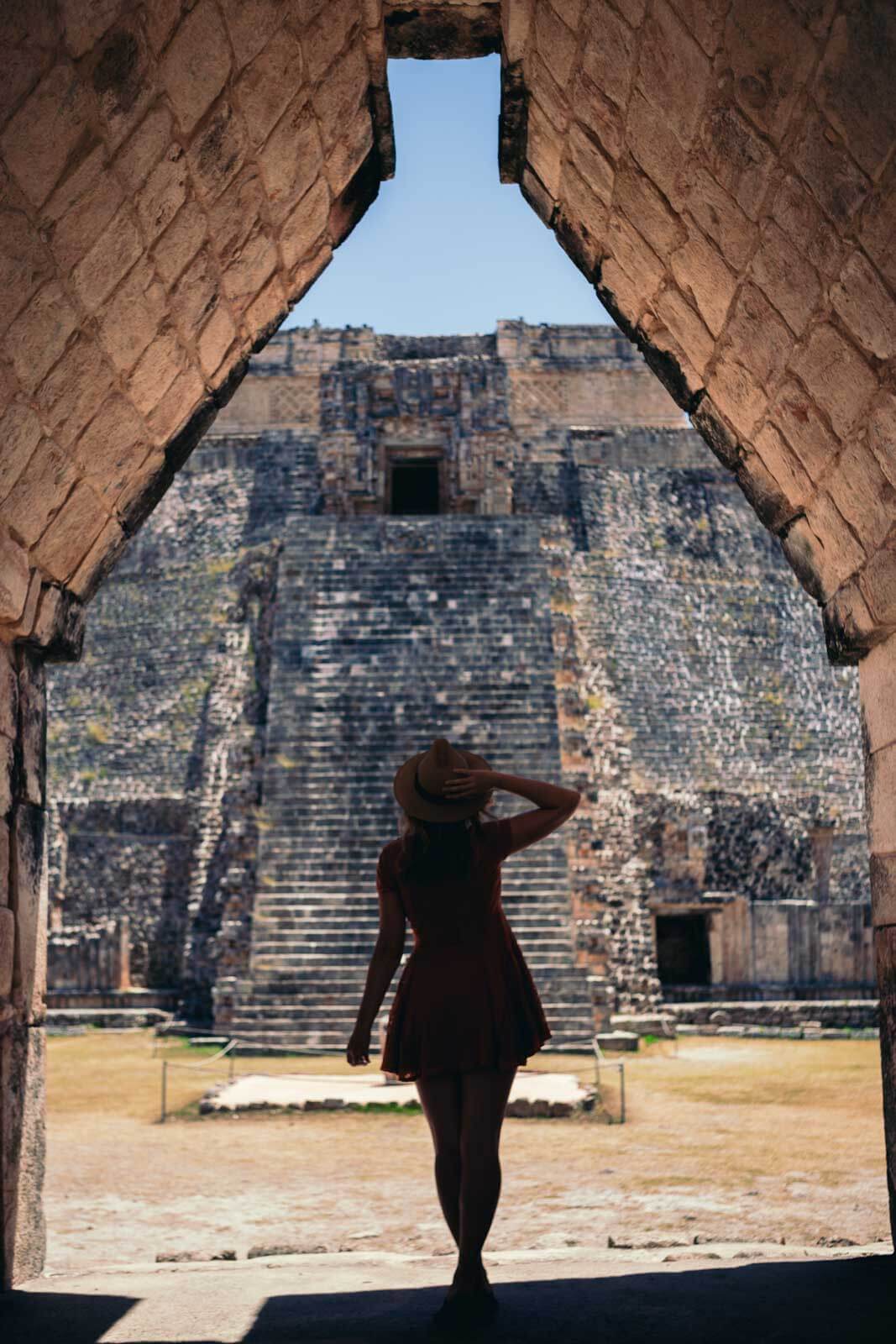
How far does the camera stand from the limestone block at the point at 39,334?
10.8 feet

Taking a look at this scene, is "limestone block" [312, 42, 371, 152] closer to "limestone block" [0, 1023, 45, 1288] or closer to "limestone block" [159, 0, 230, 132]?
"limestone block" [159, 0, 230, 132]

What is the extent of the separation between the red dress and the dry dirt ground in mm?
1772

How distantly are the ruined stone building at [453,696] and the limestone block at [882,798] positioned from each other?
915cm

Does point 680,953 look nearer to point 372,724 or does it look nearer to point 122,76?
point 372,724

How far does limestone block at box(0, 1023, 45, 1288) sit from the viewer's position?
3926 millimetres

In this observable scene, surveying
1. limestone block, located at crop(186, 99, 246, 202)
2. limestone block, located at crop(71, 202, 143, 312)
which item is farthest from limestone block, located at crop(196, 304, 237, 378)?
limestone block, located at crop(71, 202, 143, 312)

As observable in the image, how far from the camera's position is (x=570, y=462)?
25344 mm

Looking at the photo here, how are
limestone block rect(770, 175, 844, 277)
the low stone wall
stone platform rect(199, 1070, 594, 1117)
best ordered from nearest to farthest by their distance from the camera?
limestone block rect(770, 175, 844, 277) → stone platform rect(199, 1070, 594, 1117) → the low stone wall

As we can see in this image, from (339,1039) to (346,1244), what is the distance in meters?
7.47

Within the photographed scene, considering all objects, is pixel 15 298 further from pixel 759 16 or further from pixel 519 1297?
pixel 519 1297

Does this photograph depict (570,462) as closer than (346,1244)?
No

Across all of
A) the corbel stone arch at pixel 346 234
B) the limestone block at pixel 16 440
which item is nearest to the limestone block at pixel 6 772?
the corbel stone arch at pixel 346 234

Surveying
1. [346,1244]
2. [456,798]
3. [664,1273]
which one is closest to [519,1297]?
[664,1273]

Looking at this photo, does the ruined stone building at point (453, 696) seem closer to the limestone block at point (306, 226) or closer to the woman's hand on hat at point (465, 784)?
the limestone block at point (306, 226)
